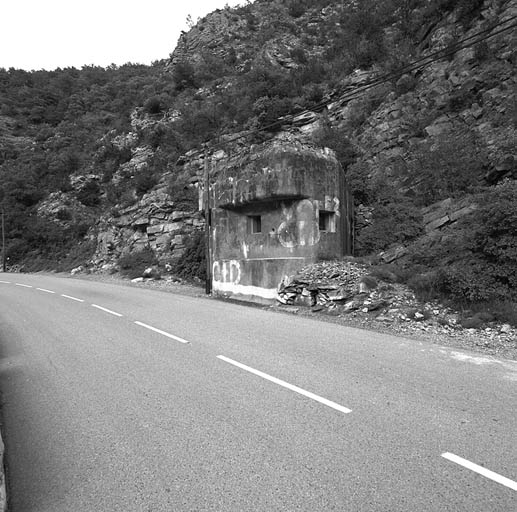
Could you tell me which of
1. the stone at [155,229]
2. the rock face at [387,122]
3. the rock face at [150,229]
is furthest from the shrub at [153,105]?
the stone at [155,229]

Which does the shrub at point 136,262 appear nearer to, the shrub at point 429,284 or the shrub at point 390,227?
the shrub at point 390,227

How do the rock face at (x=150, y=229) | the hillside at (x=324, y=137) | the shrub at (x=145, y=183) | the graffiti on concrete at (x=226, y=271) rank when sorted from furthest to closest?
1. the shrub at (x=145, y=183)
2. the rock face at (x=150, y=229)
3. the graffiti on concrete at (x=226, y=271)
4. the hillside at (x=324, y=137)

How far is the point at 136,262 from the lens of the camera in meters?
25.4

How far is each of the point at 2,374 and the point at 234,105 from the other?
31275 mm

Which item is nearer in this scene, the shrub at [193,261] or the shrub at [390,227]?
the shrub at [390,227]

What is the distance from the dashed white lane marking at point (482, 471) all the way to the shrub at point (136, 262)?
22.2 metres

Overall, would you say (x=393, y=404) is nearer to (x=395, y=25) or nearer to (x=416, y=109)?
(x=416, y=109)

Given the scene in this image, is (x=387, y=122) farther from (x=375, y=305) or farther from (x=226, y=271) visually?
(x=375, y=305)

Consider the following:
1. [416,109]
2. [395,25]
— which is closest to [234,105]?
[395,25]

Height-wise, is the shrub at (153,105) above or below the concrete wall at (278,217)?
above

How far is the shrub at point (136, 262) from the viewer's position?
2418 centimetres

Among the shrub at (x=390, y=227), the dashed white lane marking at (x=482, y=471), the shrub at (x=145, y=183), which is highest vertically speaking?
the shrub at (x=145, y=183)

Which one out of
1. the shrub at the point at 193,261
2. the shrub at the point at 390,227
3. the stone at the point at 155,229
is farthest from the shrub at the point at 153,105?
the shrub at the point at 390,227

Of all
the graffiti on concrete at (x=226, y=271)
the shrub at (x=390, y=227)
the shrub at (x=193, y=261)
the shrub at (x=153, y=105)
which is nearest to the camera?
the graffiti on concrete at (x=226, y=271)
